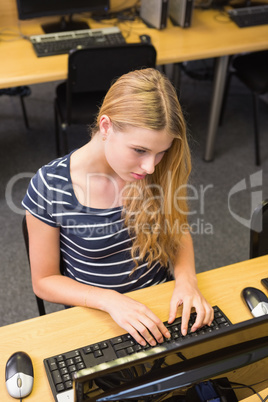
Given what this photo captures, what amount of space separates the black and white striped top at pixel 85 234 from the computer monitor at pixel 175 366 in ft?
1.74

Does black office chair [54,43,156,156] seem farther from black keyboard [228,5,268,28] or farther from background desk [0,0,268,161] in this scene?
black keyboard [228,5,268,28]

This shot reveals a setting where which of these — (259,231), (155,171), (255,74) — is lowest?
(255,74)

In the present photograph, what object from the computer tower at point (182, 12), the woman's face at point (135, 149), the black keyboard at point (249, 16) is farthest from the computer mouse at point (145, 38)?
the woman's face at point (135, 149)

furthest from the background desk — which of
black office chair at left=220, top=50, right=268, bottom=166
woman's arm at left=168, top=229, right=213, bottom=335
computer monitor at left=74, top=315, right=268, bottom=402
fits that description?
computer monitor at left=74, top=315, right=268, bottom=402

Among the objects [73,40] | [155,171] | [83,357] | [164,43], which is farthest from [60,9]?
[83,357]

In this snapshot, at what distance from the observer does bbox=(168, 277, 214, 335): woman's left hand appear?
1.17 meters

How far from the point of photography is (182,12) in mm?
2600

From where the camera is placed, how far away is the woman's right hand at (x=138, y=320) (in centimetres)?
111

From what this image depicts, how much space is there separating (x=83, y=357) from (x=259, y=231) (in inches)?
26.1

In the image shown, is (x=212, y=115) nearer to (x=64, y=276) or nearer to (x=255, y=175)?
(x=255, y=175)

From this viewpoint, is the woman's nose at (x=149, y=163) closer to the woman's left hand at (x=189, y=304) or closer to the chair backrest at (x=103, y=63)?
the woman's left hand at (x=189, y=304)

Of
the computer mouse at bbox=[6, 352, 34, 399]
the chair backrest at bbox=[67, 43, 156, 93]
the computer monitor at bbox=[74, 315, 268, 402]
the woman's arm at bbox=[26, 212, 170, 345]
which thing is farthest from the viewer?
the chair backrest at bbox=[67, 43, 156, 93]

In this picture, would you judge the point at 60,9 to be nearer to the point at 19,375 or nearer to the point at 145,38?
the point at 145,38

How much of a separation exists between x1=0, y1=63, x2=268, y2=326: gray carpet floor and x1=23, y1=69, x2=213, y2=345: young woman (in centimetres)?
73
